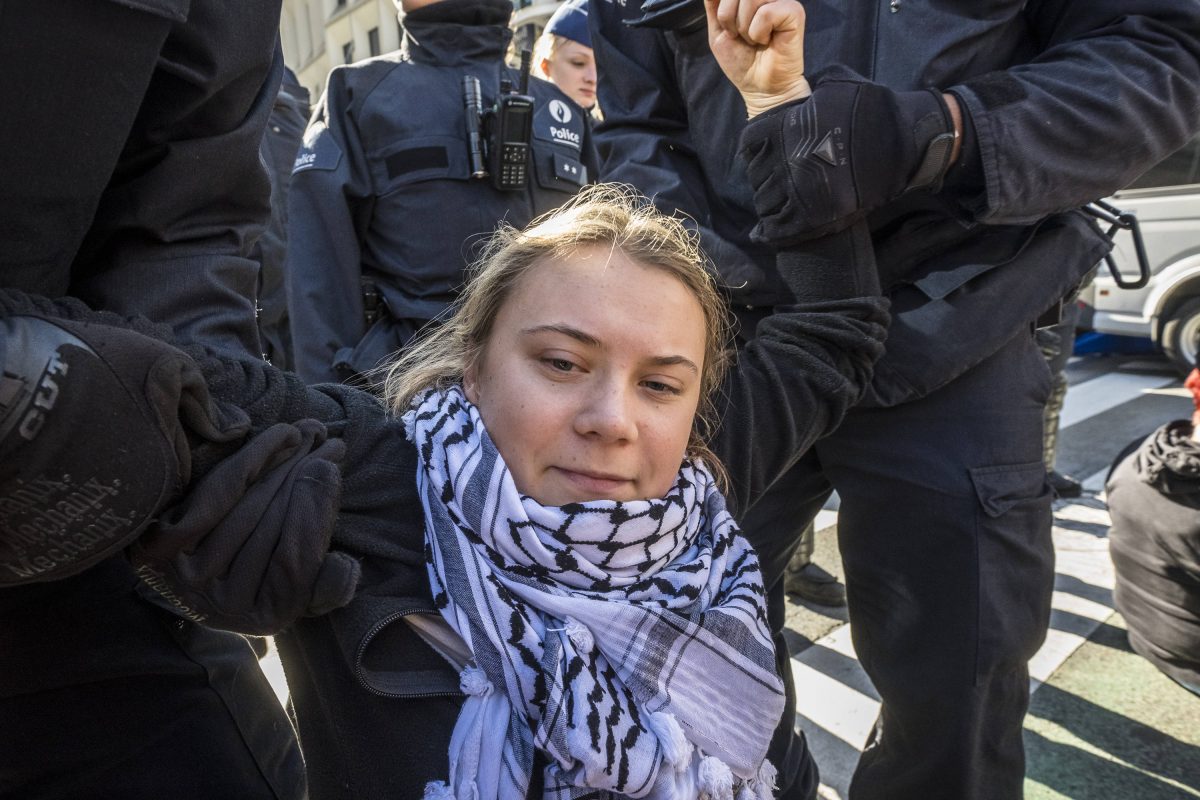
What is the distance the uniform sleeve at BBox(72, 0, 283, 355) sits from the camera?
0.98m

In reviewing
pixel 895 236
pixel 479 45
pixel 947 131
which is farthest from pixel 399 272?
pixel 947 131

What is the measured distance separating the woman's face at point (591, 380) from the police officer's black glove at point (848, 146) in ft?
0.96

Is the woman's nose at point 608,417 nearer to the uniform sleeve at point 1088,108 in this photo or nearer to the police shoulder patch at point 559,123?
the uniform sleeve at point 1088,108

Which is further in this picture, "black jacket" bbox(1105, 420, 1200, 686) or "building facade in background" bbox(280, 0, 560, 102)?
"building facade in background" bbox(280, 0, 560, 102)

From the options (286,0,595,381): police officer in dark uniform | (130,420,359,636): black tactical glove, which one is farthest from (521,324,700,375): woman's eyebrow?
(286,0,595,381): police officer in dark uniform

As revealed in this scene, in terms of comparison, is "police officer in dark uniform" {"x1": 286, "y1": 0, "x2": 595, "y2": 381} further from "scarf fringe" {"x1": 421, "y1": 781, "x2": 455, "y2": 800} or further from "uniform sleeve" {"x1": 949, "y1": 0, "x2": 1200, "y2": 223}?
"scarf fringe" {"x1": 421, "y1": 781, "x2": 455, "y2": 800}

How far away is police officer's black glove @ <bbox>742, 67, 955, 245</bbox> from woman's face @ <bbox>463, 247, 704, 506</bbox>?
0.96 ft

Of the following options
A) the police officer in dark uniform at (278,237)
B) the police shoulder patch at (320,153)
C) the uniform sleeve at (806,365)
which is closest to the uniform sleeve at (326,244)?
the police shoulder patch at (320,153)

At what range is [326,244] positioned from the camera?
2.58 m

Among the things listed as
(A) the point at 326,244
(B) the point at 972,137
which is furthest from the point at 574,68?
(B) the point at 972,137

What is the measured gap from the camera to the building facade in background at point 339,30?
2541 centimetres

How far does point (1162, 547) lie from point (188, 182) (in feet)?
8.47

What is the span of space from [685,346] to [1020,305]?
707mm

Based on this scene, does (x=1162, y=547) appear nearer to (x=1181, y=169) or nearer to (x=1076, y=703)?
(x=1076, y=703)
